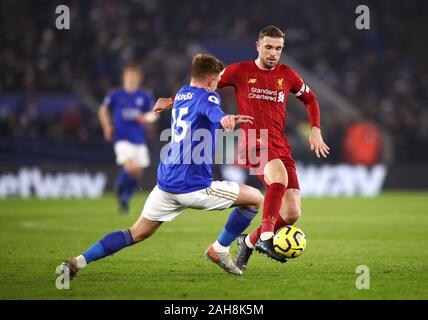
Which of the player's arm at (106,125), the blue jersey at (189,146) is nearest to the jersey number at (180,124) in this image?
the blue jersey at (189,146)

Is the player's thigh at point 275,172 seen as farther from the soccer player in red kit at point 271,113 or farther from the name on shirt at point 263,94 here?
the name on shirt at point 263,94

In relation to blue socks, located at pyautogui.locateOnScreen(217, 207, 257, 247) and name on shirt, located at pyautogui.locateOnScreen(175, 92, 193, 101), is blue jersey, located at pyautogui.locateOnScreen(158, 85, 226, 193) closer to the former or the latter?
name on shirt, located at pyautogui.locateOnScreen(175, 92, 193, 101)

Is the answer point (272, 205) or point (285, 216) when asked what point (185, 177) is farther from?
point (285, 216)

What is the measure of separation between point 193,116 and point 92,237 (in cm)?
460

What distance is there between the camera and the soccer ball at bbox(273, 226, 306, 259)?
7.49m

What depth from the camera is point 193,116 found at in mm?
7102

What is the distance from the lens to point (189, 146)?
712cm

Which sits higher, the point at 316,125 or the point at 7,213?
the point at 316,125

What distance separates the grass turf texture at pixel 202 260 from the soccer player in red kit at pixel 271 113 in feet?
1.57

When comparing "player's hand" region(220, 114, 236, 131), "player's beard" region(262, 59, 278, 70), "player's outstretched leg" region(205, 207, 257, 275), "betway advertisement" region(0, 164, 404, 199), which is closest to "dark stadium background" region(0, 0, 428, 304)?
"betway advertisement" region(0, 164, 404, 199)

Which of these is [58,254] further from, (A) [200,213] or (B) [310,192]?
(B) [310,192]

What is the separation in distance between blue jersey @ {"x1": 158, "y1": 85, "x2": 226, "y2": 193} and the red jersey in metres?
0.98

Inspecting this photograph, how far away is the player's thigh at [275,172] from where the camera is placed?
310 inches
